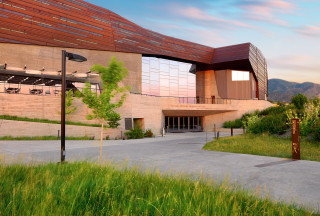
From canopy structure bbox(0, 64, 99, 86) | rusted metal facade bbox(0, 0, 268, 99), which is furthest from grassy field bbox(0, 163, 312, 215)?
rusted metal facade bbox(0, 0, 268, 99)

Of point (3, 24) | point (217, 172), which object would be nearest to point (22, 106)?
point (3, 24)

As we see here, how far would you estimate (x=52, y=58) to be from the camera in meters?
30.1

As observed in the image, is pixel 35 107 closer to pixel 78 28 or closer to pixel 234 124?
pixel 78 28

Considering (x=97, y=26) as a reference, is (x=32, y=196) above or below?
below

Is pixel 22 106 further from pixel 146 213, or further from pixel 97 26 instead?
pixel 146 213

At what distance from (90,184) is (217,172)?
180 inches

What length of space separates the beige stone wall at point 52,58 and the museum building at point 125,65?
102mm

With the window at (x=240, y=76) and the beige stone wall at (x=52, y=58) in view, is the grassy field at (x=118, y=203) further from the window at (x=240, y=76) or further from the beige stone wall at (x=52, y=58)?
the window at (x=240, y=76)

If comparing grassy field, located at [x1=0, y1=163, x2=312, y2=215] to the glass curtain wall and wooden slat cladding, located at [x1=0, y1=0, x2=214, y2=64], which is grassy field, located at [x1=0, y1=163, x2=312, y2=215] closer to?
wooden slat cladding, located at [x1=0, y1=0, x2=214, y2=64]

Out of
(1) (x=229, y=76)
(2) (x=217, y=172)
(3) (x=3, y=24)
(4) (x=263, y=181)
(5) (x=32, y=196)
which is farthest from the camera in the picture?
(1) (x=229, y=76)

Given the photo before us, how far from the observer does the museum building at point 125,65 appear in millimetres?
26062

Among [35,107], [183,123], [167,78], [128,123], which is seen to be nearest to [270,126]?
[128,123]

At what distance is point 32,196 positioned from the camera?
3633 mm

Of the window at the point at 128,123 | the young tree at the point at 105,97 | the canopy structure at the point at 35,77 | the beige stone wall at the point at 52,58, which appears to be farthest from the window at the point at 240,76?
the young tree at the point at 105,97
